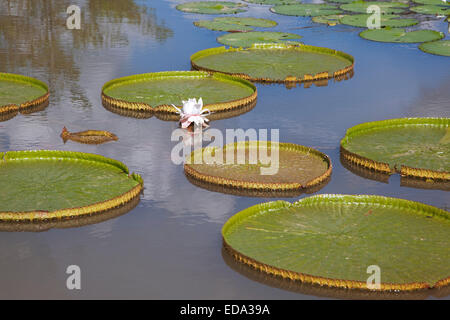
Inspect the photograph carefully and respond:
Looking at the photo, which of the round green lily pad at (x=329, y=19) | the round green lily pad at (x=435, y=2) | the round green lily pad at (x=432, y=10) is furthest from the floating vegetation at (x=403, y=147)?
the round green lily pad at (x=435, y=2)

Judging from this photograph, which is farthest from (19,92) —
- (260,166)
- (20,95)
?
(260,166)

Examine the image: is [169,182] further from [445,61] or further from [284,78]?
[445,61]

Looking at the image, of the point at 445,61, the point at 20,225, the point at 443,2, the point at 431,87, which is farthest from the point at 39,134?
the point at 443,2

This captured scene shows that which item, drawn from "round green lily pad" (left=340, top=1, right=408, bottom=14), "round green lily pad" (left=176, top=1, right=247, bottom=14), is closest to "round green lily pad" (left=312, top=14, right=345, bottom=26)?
"round green lily pad" (left=340, top=1, right=408, bottom=14)

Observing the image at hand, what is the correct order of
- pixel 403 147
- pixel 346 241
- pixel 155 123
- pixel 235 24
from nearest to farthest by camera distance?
pixel 346 241 → pixel 403 147 → pixel 155 123 → pixel 235 24

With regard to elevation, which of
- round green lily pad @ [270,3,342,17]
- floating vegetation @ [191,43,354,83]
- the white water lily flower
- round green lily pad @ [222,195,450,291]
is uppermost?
round green lily pad @ [270,3,342,17]

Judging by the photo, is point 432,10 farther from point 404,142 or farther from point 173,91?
point 404,142

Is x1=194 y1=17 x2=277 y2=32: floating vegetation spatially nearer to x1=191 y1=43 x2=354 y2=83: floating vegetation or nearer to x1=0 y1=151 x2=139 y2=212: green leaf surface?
x1=191 y1=43 x2=354 y2=83: floating vegetation
